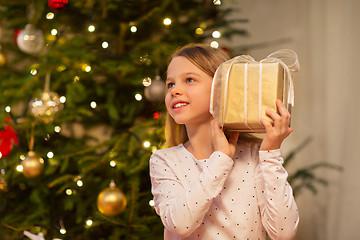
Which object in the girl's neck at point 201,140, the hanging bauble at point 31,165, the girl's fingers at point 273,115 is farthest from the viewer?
the hanging bauble at point 31,165

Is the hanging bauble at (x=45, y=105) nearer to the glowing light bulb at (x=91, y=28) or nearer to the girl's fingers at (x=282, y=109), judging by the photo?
the glowing light bulb at (x=91, y=28)

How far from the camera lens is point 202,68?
1.08m

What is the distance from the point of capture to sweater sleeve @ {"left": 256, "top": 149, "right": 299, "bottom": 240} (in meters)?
0.96

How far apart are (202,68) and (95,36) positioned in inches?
48.9

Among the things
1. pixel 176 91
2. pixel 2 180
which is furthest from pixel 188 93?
pixel 2 180

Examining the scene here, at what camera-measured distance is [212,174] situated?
0.98 metres

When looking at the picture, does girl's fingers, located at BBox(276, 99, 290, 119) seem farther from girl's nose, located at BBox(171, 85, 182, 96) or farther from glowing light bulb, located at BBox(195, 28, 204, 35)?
glowing light bulb, located at BBox(195, 28, 204, 35)

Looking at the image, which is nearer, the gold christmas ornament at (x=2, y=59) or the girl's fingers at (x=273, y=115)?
the girl's fingers at (x=273, y=115)

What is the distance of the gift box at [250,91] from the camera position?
2.99ft

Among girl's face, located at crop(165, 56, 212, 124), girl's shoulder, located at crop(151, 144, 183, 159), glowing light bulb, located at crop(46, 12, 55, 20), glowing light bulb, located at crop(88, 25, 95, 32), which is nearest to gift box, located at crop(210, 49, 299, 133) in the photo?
girl's face, located at crop(165, 56, 212, 124)

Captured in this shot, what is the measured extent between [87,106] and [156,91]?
1.57 feet

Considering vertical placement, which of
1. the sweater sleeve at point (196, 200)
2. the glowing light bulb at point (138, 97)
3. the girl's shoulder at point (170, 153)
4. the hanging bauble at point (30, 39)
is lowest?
the sweater sleeve at point (196, 200)

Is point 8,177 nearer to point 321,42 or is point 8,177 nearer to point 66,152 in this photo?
point 66,152

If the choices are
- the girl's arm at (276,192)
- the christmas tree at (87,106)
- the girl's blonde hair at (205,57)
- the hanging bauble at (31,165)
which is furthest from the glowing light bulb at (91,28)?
the girl's arm at (276,192)
